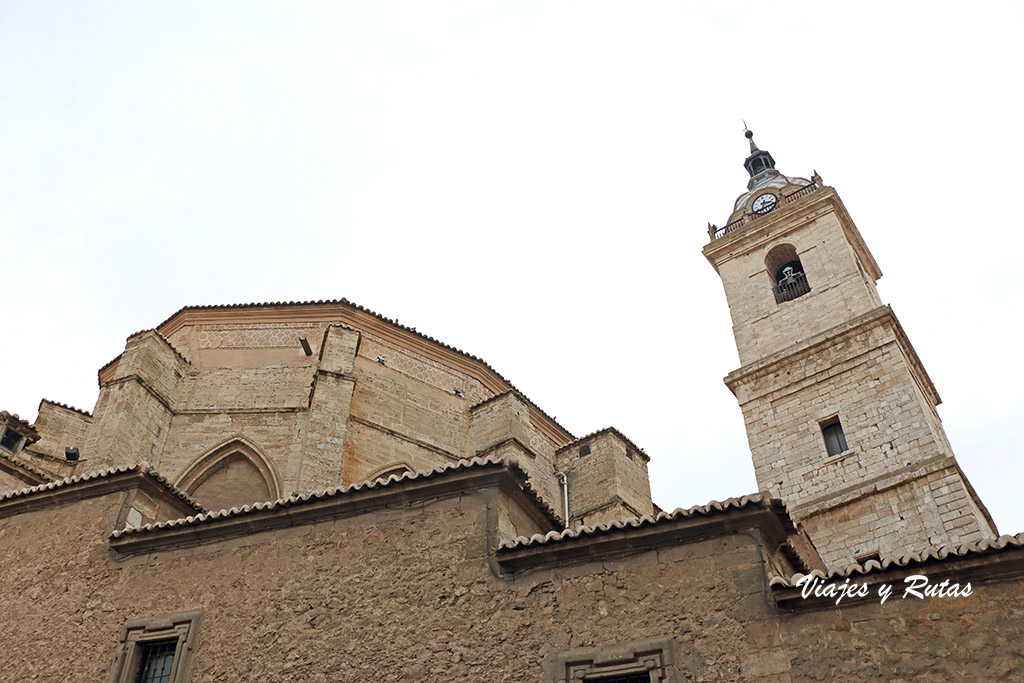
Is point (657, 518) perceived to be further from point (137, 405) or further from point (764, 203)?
point (764, 203)

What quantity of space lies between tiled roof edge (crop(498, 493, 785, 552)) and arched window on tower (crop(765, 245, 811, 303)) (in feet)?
45.7

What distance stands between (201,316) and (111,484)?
9.02 m

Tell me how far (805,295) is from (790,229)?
2.43 meters

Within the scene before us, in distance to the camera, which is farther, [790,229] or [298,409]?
[790,229]

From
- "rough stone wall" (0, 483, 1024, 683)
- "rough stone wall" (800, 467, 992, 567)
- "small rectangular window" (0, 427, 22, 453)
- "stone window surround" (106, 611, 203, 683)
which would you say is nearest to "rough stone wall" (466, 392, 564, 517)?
"rough stone wall" (800, 467, 992, 567)

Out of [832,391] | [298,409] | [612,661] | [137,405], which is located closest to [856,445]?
[832,391]

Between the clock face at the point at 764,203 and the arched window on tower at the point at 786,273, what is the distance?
1.85 metres

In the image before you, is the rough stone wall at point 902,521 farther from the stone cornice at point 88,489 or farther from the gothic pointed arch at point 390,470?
the stone cornice at point 88,489

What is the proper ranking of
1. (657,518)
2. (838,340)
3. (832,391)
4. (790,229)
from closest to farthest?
(657,518) → (832,391) → (838,340) → (790,229)

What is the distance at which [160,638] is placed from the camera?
7.69 metres

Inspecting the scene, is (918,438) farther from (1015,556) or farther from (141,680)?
(141,680)

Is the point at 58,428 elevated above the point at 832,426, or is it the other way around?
the point at 58,428

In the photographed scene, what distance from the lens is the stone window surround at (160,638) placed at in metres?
7.49

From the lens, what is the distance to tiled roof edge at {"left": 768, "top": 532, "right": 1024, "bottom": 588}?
5.90m
